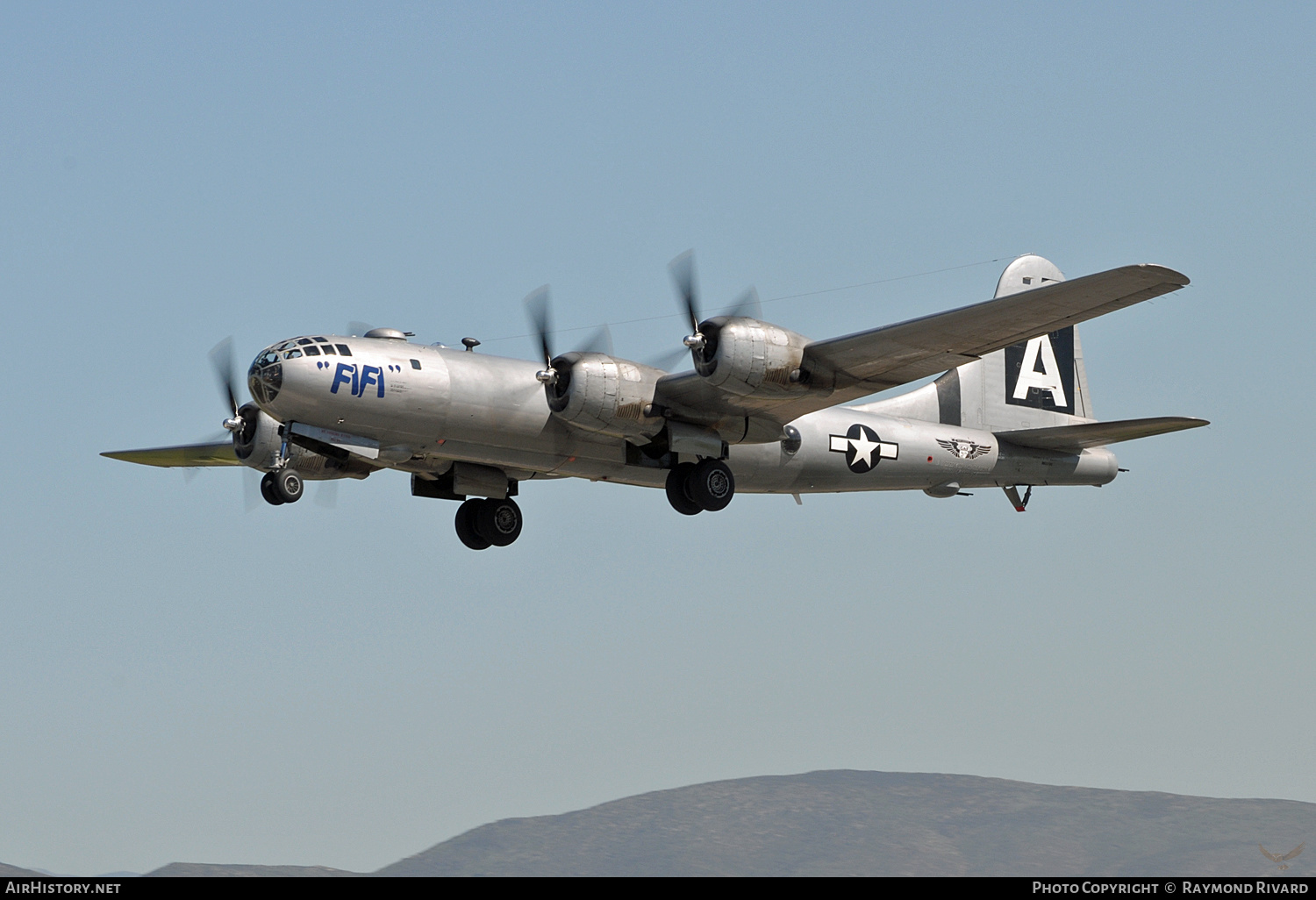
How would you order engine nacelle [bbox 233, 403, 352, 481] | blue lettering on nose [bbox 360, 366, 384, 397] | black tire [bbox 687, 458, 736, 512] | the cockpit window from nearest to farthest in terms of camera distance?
1. the cockpit window
2. blue lettering on nose [bbox 360, 366, 384, 397]
3. black tire [bbox 687, 458, 736, 512]
4. engine nacelle [bbox 233, 403, 352, 481]

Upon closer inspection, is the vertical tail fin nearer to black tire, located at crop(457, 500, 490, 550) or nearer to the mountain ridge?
black tire, located at crop(457, 500, 490, 550)

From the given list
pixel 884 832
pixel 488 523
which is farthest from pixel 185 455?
pixel 884 832

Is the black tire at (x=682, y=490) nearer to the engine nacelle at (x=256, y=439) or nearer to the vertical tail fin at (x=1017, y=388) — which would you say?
the vertical tail fin at (x=1017, y=388)

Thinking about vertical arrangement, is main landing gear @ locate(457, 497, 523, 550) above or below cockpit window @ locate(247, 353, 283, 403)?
below

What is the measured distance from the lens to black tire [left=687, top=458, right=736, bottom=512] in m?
24.1

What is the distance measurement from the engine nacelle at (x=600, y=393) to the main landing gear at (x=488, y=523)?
12.9 ft

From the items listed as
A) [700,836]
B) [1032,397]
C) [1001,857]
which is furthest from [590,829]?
[1032,397]

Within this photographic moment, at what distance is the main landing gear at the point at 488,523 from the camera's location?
26250mm

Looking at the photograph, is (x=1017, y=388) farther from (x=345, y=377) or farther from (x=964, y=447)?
(x=345, y=377)

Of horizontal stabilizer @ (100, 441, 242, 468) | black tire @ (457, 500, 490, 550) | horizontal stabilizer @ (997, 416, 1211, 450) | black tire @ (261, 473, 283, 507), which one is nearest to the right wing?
horizontal stabilizer @ (997, 416, 1211, 450)

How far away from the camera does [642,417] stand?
23.3m

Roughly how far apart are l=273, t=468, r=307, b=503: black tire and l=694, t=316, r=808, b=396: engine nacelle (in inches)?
311

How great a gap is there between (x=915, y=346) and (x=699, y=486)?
14.2ft
